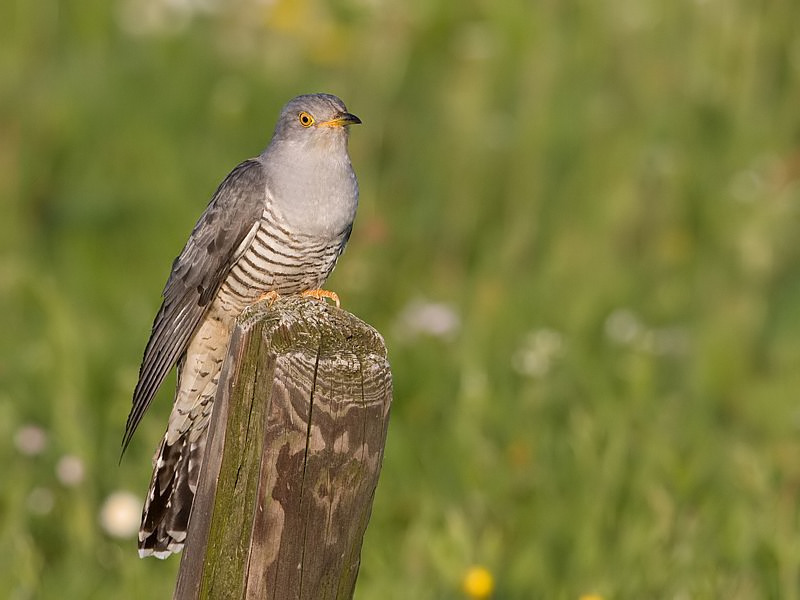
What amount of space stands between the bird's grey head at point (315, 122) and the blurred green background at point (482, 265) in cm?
112

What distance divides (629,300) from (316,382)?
14.6ft

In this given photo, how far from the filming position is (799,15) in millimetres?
8227

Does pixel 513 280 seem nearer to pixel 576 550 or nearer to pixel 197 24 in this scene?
pixel 576 550

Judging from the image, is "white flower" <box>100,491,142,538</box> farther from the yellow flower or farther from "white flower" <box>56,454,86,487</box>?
the yellow flower

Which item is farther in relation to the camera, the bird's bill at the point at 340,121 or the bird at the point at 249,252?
the bird's bill at the point at 340,121

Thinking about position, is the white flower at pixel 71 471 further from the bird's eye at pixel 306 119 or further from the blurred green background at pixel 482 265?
the bird's eye at pixel 306 119

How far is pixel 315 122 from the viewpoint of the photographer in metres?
→ 4.12

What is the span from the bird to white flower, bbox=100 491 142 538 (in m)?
0.75

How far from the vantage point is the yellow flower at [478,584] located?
157 inches

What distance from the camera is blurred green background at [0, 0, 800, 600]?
4.63m

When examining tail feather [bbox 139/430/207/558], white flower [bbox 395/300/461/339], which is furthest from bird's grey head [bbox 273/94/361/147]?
white flower [bbox 395/300/461/339]


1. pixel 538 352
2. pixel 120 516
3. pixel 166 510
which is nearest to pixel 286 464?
pixel 166 510

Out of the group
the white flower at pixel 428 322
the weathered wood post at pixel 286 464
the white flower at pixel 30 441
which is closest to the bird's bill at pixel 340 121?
the weathered wood post at pixel 286 464

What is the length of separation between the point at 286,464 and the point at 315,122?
1711 millimetres
